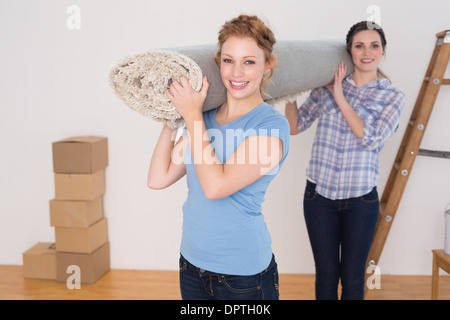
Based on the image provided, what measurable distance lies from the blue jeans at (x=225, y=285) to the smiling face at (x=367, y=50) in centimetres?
101

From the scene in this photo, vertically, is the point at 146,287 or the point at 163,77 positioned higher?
the point at 163,77

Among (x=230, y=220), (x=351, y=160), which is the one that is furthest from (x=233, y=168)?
(x=351, y=160)

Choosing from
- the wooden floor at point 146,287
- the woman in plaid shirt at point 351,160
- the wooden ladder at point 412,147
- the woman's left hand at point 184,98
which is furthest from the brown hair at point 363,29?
the wooden floor at point 146,287

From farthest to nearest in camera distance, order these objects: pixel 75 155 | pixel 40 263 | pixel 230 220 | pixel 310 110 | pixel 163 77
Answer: pixel 40 263, pixel 75 155, pixel 310 110, pixel 230 220, pixel 163 77

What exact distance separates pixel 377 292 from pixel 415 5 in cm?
178

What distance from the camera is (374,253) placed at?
2.37 m

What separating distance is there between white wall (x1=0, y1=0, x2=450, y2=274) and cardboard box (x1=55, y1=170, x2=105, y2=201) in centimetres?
25

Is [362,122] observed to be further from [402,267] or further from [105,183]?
[105,183]

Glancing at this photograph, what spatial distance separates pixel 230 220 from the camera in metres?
1.18

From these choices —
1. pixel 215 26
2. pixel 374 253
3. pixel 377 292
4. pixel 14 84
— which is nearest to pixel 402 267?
pixel 377 292

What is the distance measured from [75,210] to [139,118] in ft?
2.36

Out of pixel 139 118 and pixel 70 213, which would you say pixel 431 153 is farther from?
pixel 70 213

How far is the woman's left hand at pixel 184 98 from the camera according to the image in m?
1.08

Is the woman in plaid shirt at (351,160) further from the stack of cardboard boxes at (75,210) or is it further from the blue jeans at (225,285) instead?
the stack of cardboard boxes at (75,210)
